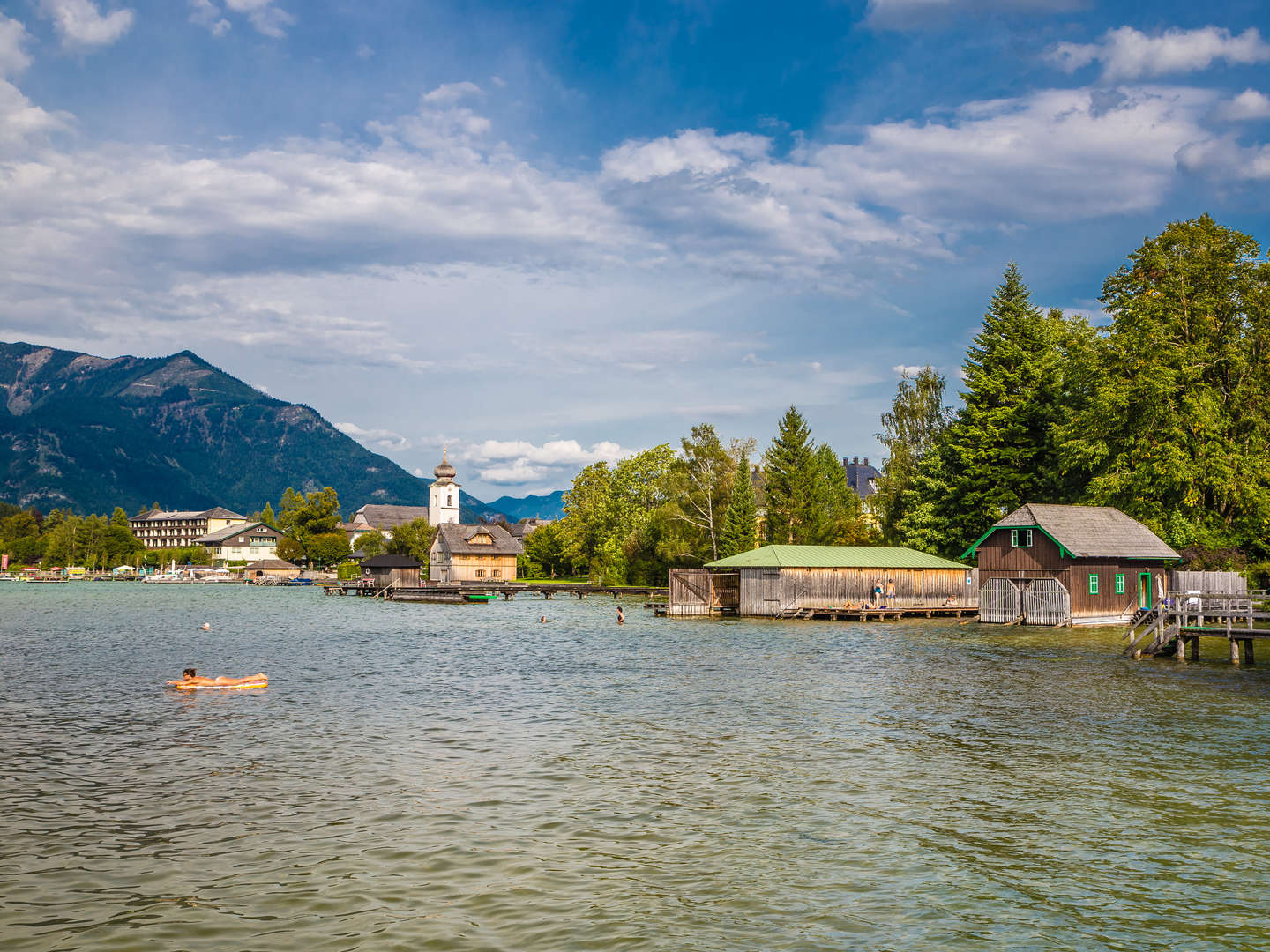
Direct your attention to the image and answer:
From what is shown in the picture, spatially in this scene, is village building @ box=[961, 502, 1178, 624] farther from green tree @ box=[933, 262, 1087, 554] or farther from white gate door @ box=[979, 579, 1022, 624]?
green tree @ box=[933, 262, 1087, 554]

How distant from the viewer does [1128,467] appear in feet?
223

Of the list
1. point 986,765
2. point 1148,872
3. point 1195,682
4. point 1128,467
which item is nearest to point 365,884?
point 1148,872

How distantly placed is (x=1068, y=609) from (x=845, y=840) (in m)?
52.0

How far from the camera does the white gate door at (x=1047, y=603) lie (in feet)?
201

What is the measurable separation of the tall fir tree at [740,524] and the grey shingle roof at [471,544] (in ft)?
195

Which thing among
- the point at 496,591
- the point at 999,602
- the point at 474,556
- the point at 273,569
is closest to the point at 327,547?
the point at 273,569

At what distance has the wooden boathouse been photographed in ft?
219

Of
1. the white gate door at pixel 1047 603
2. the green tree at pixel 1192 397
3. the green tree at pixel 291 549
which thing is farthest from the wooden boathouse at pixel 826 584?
the green tree at pixel 291 549

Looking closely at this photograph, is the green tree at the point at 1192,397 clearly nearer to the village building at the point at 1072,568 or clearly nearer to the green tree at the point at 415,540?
the village building at the point at 1072,568

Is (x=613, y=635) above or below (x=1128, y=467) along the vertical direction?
below

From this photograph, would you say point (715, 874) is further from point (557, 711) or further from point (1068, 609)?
point (1068, 609)

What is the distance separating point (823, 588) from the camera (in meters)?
67.2

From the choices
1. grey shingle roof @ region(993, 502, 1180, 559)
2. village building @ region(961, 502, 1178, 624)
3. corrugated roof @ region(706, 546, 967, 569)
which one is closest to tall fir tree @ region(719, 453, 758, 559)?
corrugated roof @ region(706, 546, 967, 569)

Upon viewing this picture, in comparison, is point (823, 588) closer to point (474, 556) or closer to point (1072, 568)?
point (1072, 568)
